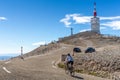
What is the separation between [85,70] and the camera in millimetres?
43469

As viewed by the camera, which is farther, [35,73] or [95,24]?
[95,24]

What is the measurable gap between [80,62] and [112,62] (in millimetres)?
4989

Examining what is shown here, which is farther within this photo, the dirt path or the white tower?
the white tower

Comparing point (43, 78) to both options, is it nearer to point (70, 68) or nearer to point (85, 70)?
point (70, 68)

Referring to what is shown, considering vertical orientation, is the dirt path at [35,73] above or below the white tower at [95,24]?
below

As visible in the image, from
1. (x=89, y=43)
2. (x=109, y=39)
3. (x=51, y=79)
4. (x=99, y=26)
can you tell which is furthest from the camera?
(x=99, y=26)

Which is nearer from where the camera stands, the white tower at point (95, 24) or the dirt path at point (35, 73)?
the dirt path at point (35, 73)

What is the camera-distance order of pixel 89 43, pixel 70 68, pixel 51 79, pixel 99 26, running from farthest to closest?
pixel 99 26
pixel 89 43
pixel 70 68
pixel 51 79

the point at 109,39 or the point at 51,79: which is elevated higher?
the point at 109,39

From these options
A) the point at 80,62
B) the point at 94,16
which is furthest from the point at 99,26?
the point at 80,62

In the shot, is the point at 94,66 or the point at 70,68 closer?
the point at 70,68

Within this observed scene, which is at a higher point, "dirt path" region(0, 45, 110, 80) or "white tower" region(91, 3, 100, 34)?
"white tower" region(91, 3, 100, 34)

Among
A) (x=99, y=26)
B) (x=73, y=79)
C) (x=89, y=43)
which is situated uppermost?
(x=99, y=26)

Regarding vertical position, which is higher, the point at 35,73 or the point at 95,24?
the point at 95,24
